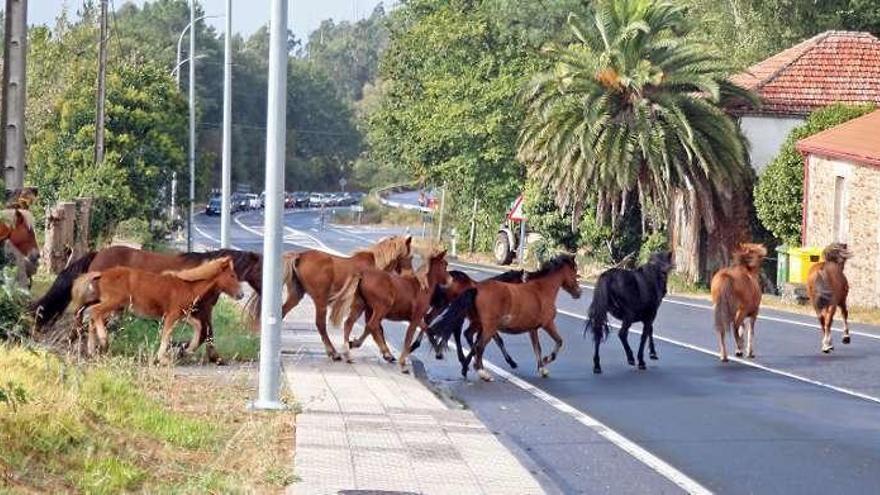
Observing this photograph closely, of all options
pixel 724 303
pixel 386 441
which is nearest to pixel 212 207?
pixel 724 303

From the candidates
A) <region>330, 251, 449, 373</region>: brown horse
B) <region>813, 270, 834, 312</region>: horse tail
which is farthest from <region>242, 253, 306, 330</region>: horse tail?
<region>813, 270, 834, 312</region>: horse tail

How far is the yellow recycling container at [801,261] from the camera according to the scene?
4059 cm

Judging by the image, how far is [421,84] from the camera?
7938cm

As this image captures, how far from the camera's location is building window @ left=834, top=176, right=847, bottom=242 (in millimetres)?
42781

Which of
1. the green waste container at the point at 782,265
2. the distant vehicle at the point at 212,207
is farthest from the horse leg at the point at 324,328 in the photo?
the distant vehicle at the point at 212,207

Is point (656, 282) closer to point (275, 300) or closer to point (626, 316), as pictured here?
point (626, 316)

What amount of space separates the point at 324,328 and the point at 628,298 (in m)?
4.19

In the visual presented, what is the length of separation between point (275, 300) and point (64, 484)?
18.4 ft

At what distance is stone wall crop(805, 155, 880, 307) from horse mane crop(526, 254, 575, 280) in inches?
782

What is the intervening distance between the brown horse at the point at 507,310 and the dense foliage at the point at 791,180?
28322 mm

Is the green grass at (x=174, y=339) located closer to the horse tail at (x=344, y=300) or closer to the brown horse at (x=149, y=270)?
the brown horse at (x=149, y=270)

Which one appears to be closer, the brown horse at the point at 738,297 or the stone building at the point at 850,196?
the brown horse at the point at 738,297

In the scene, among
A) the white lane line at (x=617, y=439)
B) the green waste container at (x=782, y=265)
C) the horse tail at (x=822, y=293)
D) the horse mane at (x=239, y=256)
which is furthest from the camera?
the green waste container at (x=782, y=265)

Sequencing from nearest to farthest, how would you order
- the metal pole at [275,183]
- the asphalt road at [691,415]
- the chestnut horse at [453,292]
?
the asphalt road at [691,415] → the metal pole at [275,183] → the chestnut horse at [453,292]
